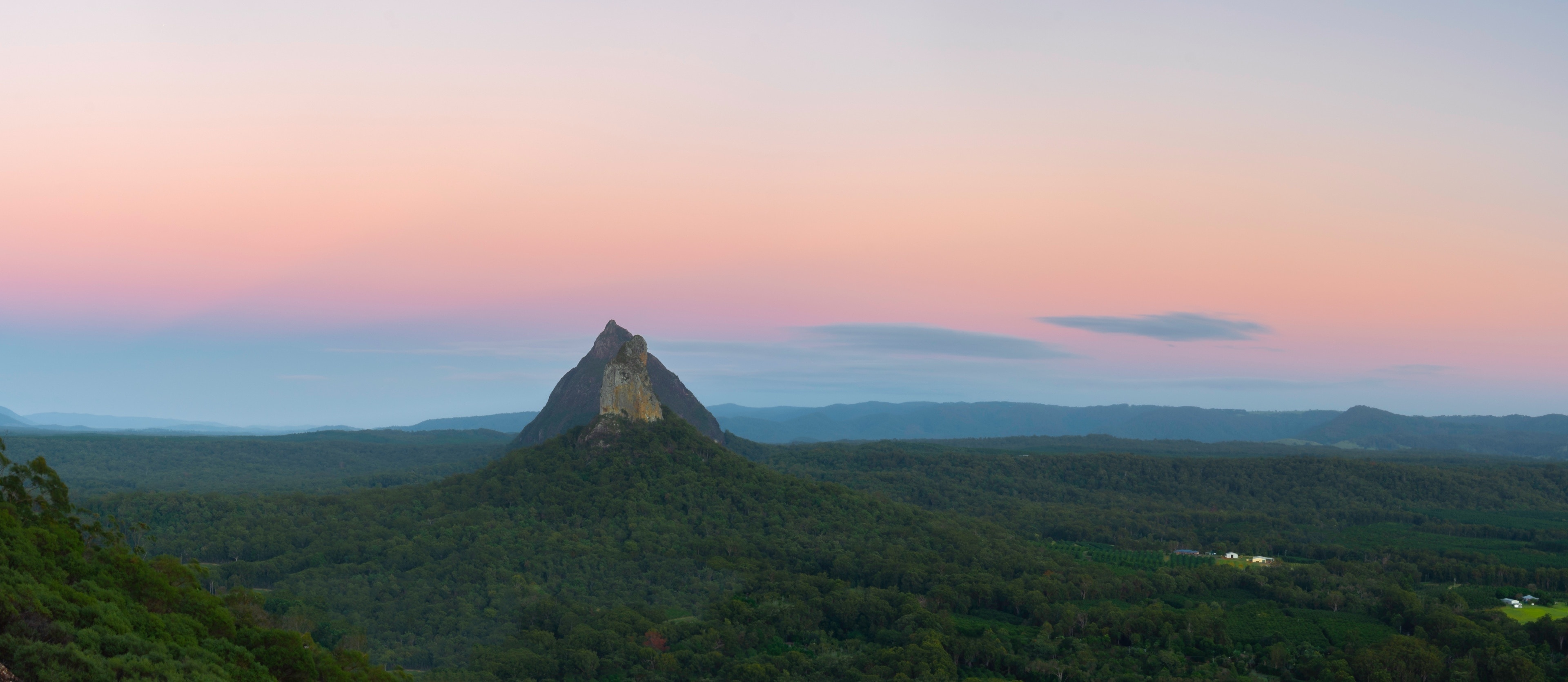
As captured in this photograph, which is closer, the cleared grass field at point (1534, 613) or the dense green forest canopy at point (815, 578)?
the dense green forest canopy at point (815, 578)

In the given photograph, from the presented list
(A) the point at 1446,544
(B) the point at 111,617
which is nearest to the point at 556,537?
(B) the point at 111,617

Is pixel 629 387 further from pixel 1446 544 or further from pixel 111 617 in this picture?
pixel 1446 544

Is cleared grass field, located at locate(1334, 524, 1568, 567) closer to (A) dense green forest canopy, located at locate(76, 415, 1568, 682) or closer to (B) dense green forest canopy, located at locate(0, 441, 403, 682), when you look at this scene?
(A) dense green forest canopy, located at locate(76, 415, 1568, 682)

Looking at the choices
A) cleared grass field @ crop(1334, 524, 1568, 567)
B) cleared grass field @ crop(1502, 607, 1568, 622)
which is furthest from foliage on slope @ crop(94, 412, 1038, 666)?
cleared grass field @ crop(1334, 524, 1568, 567)

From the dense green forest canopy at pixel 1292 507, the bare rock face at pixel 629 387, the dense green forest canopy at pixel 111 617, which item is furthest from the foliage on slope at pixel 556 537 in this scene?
the dense green forest canopy at pixel 1292 507

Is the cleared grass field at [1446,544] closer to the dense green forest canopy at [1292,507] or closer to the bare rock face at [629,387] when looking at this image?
the dense green forest canopy at [1292,507]

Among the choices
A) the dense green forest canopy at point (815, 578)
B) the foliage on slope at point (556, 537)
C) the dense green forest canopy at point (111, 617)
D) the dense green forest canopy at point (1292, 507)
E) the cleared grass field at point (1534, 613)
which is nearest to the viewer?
the dense green forest canopy at point (111, 617)

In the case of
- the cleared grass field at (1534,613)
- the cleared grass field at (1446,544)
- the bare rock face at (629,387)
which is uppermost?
the bare rock face at (629,387)
